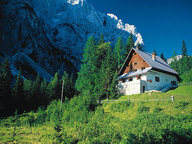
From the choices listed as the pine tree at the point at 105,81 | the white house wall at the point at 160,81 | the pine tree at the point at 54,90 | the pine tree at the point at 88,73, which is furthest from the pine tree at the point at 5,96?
the white house wall at the point at 160,81

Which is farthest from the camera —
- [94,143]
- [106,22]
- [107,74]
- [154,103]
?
[106,22]

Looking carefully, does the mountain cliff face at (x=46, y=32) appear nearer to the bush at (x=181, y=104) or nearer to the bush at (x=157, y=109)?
the bush at (x=181, y=104)

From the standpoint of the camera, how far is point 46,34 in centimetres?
8575

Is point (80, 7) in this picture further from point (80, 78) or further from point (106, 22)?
point (80, 78)

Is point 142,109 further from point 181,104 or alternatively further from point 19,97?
point 19,97

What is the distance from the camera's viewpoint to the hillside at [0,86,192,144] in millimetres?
8789

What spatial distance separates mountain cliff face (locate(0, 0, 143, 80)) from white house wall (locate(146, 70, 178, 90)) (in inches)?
1527

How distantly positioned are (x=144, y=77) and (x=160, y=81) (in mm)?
4566

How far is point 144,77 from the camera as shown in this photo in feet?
97.9

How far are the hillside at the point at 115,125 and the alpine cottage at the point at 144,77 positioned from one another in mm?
8777

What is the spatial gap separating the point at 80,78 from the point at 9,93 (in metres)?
18.6

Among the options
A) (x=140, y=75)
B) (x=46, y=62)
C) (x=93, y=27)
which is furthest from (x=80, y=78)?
(x=93, y=27)

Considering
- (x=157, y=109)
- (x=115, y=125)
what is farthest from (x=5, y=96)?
(x=157, y=109)

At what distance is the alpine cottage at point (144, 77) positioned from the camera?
2894 centimetres
